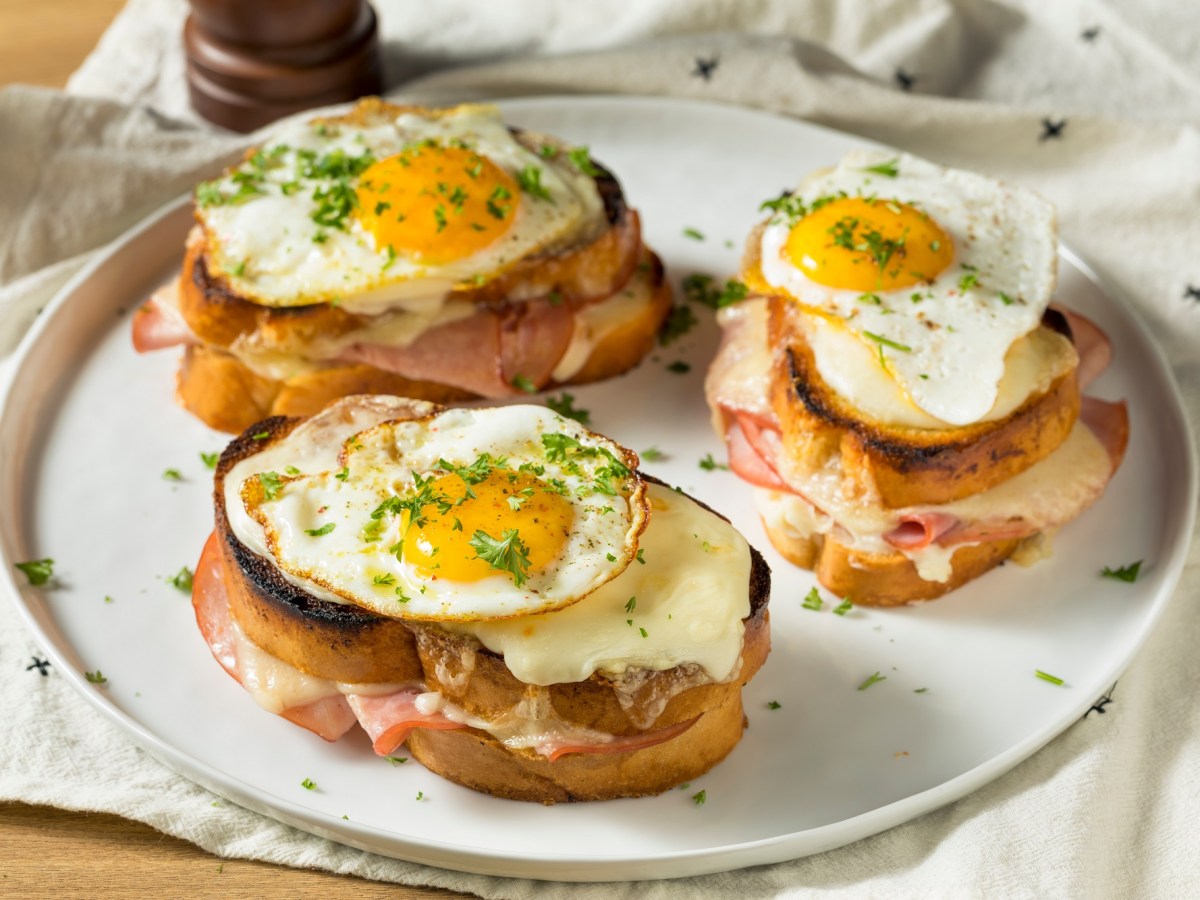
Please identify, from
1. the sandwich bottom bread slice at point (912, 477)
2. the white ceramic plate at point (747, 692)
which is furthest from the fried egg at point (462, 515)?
the sandwich bottom bread slice at point (912, 477)

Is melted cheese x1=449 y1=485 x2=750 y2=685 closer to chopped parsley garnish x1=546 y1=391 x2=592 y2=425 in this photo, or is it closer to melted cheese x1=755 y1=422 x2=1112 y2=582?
melted cheese x1=755 y1=422 x2=1112 y2=582

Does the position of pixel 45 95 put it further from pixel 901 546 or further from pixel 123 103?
pixel 901 546

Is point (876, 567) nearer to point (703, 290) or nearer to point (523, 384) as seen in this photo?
point (523, 384)

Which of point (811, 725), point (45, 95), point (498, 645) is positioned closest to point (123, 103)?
point (45, 95)

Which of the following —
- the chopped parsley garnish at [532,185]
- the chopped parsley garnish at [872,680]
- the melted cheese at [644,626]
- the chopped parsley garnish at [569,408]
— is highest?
the chopped parsley garnish at [532,185]

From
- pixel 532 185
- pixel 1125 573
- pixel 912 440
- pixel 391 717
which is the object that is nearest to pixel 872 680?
pixel 912 440

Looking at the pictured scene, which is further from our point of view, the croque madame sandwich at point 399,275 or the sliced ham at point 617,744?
the croque madame sandwich at point 399,275

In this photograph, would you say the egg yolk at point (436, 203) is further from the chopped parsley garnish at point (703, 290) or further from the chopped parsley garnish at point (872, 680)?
the chopped parsley garnish at point (872, 680)

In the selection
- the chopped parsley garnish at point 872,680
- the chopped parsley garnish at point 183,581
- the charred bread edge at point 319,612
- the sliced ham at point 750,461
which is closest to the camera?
the charred bread edge at point 319,612

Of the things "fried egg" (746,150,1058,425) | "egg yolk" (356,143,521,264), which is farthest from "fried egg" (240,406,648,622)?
"fried egg" (746,150,1058,425)
